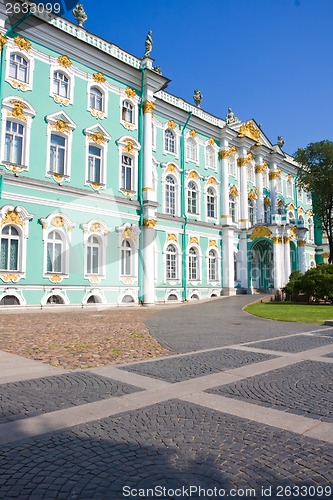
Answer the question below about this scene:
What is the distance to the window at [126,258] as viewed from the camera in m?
24.8

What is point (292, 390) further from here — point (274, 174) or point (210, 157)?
point (274, 174)

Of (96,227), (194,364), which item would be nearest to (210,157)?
(96,227)

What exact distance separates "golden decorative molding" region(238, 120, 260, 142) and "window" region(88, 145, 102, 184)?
676 inches

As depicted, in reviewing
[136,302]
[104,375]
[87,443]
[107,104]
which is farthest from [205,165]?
[87,443]

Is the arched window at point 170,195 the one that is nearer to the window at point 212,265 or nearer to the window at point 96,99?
the window at point 212,265

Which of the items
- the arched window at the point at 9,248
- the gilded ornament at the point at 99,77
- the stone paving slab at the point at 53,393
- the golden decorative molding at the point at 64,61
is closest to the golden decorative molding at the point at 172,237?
the gilded ornament at the point at 99,77

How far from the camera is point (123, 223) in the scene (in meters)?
24.7

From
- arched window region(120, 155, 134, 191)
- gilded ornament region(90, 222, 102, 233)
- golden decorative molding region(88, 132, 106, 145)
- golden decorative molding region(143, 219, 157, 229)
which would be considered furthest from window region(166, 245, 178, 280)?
golden decorative molding region(88, 132, 106, 145)

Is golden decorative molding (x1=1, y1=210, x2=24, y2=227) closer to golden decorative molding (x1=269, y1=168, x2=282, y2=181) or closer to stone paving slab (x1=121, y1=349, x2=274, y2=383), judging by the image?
stone paving slab (x1=121, y1=349, x2=274, y2=383)

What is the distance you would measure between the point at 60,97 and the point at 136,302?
41.9 ft

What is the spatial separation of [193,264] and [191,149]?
920 cm

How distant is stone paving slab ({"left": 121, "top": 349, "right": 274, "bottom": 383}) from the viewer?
6371 millimetres

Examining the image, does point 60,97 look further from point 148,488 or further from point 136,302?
point 148,488

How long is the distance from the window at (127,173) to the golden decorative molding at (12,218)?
24.7 feet
